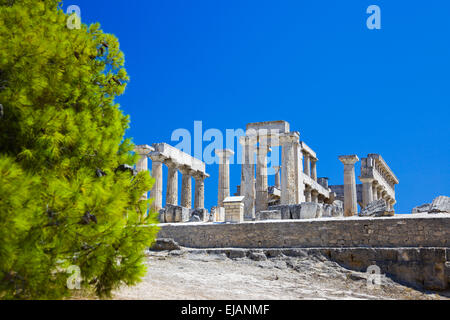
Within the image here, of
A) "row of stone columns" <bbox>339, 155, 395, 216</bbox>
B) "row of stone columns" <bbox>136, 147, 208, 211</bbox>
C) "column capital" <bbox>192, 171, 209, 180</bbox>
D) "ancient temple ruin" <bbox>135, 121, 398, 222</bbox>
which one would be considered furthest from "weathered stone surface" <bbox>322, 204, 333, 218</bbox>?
"column capital" <bbox>192, 171, 209, 180</bbox>

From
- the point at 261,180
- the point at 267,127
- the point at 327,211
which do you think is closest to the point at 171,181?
the point at 261,180

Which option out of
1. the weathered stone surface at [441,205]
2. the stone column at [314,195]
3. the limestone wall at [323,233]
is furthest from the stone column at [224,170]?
the weathered stone surface at [441,205]

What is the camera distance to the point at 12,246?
5.13m

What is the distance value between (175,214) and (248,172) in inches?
277

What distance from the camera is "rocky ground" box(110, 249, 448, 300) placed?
28.5 feet

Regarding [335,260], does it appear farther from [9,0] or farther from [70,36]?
[9,0]

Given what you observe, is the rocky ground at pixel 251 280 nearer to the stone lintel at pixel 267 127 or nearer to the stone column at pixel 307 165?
the stone lintel at pixel 267 127

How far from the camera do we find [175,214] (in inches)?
848

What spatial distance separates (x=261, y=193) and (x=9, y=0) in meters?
21.7

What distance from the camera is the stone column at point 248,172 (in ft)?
86.4

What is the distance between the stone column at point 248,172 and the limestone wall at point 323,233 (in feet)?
33.5

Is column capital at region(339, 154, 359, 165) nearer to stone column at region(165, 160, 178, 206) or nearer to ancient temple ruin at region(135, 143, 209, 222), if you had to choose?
ancient temple ruin at region(135, 143, 209, 222)

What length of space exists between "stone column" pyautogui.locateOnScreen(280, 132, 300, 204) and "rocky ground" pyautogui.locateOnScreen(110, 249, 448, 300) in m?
12.3
